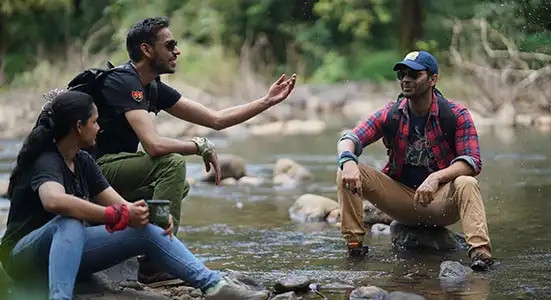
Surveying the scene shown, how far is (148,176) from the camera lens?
16.7 feet

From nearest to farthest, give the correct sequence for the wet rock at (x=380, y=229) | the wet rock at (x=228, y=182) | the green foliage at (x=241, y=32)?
the wet rock at (x=380, y=229), the wet rock at (x=228, y=182), the green foliage at (x=241, y=32)

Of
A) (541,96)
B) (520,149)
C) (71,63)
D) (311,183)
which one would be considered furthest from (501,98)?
(71,63)

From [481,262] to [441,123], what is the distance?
0.88 metres

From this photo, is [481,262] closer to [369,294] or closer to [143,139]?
[369,294]

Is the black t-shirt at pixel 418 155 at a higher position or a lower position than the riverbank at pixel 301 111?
lower

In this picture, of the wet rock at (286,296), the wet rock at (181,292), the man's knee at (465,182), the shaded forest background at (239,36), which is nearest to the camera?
the wet rock at (286,296)

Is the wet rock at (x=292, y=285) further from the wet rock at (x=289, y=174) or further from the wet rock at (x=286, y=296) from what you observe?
the wet rock at (x=289, y=174)

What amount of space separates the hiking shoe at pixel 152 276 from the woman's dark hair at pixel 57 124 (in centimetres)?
102

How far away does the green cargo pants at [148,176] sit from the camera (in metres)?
5.00

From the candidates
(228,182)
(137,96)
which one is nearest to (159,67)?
(137,96)

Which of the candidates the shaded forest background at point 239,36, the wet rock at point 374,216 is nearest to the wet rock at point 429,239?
the wet rock at point 374,216

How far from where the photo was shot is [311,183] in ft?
33.6

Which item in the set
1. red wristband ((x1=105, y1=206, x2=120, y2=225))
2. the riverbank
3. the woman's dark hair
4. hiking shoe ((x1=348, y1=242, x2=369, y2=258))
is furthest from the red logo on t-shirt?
the riverbank

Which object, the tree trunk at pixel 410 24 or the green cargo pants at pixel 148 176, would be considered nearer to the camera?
the green cargo pants at pixel 148 176
